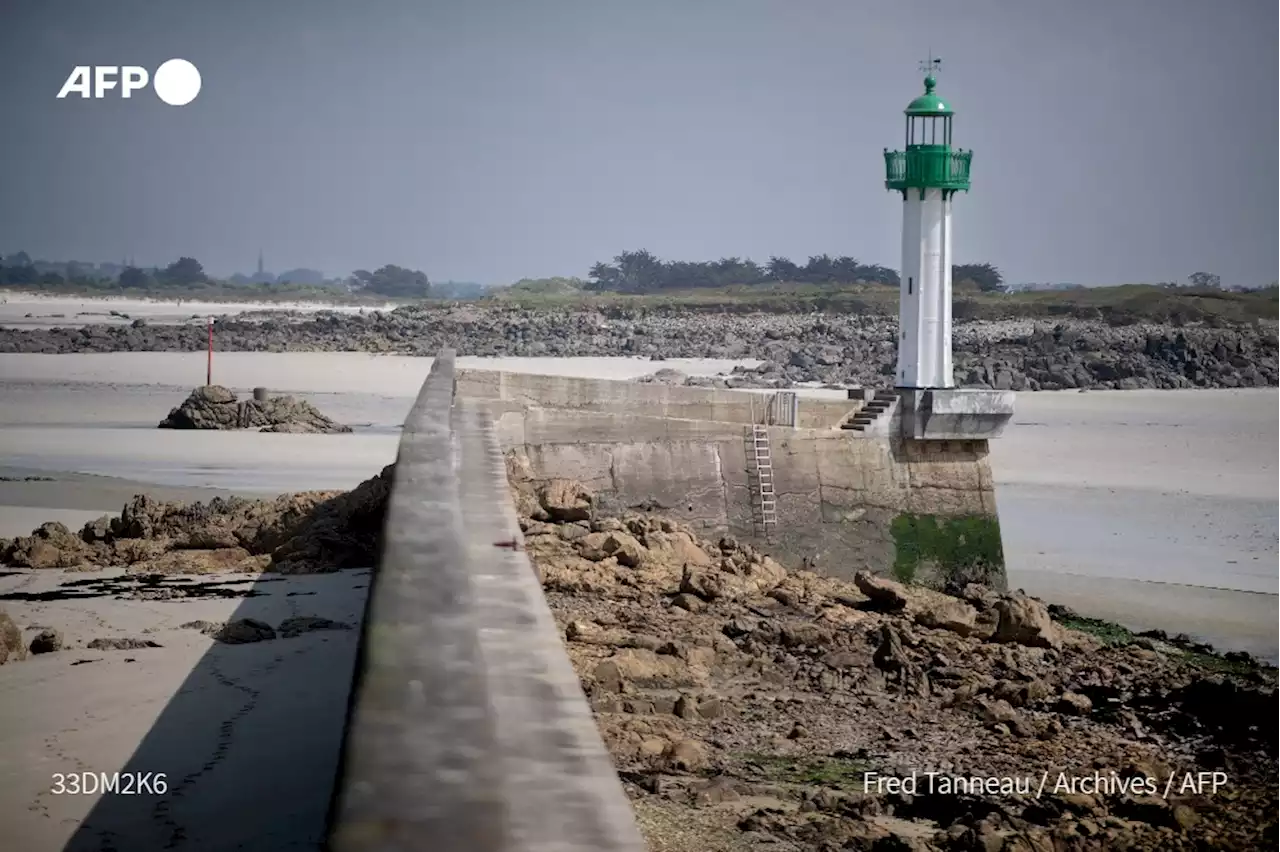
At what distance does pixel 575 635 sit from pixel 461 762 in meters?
5.29

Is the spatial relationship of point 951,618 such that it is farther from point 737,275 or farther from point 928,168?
point 737,275

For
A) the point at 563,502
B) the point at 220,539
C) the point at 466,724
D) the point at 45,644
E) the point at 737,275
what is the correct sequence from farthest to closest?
1. the point at 737,275
2. the point at 563,502
3. the point at 220,539
4. the point at 45,644
5. the point at 466,724

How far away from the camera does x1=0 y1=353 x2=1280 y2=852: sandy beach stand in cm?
519

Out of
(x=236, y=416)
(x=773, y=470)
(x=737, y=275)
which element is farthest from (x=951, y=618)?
(x=737, y=275)

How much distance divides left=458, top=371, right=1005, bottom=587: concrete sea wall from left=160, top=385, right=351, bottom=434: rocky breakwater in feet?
24.4

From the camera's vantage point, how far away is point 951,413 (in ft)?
51.9

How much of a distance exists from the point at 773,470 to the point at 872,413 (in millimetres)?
2013

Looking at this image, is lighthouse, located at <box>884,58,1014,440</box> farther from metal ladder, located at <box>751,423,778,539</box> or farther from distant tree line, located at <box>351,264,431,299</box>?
distant tree line, located at <box>351,264,431,299</box>

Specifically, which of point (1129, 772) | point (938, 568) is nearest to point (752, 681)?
point (1129, 772)

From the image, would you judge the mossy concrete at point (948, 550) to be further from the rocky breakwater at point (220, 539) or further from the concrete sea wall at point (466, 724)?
the concrete sea wall at point (466, 724)

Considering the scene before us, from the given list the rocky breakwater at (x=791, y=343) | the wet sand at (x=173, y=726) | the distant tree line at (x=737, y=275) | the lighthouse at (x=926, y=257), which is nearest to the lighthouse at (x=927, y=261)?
the lighthouse at (x=926, y=257)

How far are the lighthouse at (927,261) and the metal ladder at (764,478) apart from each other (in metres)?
4.33

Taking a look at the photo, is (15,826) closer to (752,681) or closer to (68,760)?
(68,760)

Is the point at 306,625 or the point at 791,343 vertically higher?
the point at 791,343
